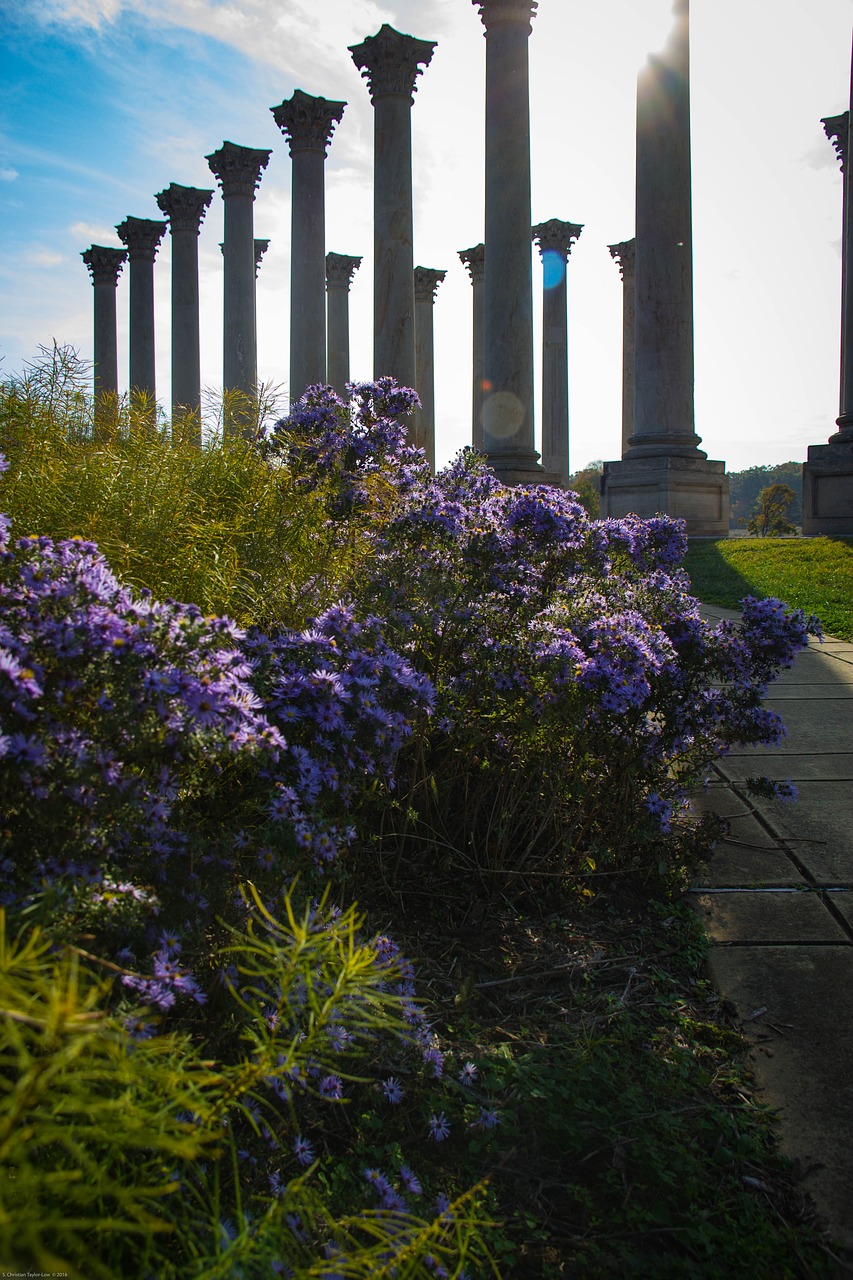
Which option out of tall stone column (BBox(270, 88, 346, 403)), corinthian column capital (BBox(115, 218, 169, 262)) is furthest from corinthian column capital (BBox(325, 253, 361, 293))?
tall stone column (BBox(270, 88, 346, 403))

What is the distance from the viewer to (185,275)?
32750 millimetres

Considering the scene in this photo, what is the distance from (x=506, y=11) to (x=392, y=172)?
4584 mm

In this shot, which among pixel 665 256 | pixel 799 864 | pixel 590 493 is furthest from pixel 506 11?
pixel 590 493

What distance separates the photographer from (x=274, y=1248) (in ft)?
6.09

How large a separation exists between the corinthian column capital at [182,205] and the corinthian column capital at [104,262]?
7.05 metres

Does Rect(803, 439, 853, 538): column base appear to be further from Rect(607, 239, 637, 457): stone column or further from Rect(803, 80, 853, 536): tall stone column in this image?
Rect(607, 239, 637, 457): stone column

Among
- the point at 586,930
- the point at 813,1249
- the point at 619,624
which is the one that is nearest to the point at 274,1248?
the point at 813,1249

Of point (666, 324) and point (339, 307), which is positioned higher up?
point (339, 307)

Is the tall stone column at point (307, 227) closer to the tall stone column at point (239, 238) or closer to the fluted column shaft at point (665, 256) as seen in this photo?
the tall stone column at point (239, 238)

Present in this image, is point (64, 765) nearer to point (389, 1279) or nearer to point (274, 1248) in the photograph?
point (274, 1248)

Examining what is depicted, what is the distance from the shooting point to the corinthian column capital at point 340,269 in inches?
1623

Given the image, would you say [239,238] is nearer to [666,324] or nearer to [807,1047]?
[666,324]

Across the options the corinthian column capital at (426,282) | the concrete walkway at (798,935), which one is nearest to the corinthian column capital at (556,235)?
the corinthian column capital at (426,282)

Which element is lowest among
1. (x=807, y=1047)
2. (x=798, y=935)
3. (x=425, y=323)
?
(x=807, y=1047)
